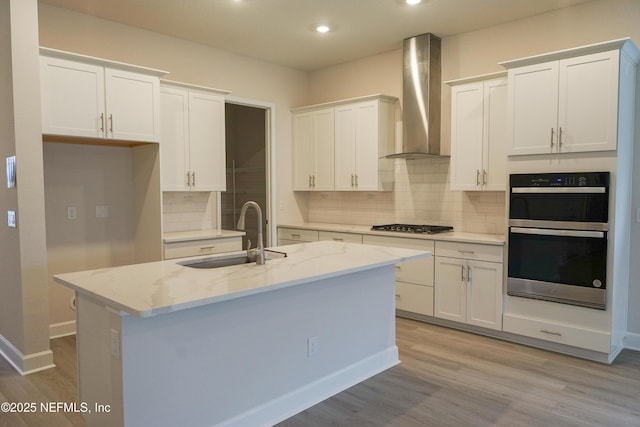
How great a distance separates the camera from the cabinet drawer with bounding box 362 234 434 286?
4480 millimetres

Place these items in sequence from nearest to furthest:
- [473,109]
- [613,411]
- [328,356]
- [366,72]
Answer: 1. [613,411]
2. [328,356]
3. [473,109]
4. [366,72]

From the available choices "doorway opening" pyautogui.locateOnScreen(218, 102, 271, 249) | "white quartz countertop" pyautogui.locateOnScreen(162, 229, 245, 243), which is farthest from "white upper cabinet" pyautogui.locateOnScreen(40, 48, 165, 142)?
"doorway opening" pyautogui.locateOnScreen(218, 102, 271, 249)

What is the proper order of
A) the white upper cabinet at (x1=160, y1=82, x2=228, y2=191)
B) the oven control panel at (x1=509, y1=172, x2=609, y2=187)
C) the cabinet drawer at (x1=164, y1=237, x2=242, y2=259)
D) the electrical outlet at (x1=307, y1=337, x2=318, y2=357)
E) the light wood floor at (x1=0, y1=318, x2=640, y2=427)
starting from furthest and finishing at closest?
the white upper cabinet at (x1=160, y1=82, x2=228, y2=191) → the cabinet drawer at (x1=164, y1=237, x2=242, y2=259) → the oven control panel at (x1=509, y1=172, x2=609, y2=187) → the electrical outlet at (x1=307, y1=337, x2=318, y2=357) → the light wood floor at (x1=0, y1=318, x2=640, y2=427)

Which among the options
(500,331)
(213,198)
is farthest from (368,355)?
(213,198)

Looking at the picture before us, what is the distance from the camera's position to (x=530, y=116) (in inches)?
149

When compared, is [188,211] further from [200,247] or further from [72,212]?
[72,212]

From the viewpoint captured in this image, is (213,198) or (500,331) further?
(213,198)

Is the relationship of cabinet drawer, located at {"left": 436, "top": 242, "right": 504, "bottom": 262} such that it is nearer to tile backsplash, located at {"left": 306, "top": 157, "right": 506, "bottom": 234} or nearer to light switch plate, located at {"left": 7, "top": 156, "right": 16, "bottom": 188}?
tile backsplash, located at {"left": 306, "top": 157, "right": 506, "bottom": 234}

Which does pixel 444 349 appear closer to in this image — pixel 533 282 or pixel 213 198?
pixel 533 282

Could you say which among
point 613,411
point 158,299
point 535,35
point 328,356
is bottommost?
point 613,411

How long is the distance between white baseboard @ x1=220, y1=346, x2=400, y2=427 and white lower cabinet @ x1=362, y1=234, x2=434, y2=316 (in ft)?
3.69

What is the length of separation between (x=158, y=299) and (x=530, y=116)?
3288 millimetres

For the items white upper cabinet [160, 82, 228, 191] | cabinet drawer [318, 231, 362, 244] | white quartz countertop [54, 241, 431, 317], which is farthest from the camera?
cabinet drawer [318, 231, 362, 244]

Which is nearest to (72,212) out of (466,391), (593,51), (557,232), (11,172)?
(11,172)
